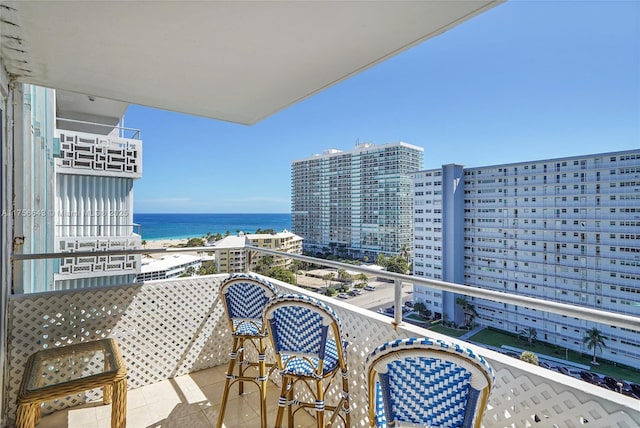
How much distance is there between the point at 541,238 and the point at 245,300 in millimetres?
11954

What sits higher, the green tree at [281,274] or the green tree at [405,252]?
the green tree at [281,274]

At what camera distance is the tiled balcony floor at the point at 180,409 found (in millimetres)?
2350

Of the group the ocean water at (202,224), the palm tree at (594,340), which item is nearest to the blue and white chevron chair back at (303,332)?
the palm tree at (594,340)

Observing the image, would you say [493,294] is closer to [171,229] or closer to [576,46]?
[576,46]

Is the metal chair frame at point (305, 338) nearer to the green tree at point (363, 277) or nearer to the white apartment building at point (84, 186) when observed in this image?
the green tree at point (363, 277)

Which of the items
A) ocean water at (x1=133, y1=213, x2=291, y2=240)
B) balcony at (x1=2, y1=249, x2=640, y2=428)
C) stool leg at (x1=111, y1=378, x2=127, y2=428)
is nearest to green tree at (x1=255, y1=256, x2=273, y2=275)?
balcony at (x1=2, y1=249, x2=640, y2=428)

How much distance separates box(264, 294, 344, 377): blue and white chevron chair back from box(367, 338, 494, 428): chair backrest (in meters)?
0.48

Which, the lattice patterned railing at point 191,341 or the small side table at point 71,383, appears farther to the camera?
the small side table at point 71,383

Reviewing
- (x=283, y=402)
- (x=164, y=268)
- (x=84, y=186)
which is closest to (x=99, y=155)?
(x=84, y=186)

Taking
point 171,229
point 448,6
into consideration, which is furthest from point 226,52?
point 171,229

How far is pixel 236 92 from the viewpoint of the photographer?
96.2 inches

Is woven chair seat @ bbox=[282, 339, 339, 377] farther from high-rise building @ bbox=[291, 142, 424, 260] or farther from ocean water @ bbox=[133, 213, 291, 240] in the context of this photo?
ocean water @ bbox=[133, 213, 291, 240]

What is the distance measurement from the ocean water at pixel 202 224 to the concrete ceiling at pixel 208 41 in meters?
32.6

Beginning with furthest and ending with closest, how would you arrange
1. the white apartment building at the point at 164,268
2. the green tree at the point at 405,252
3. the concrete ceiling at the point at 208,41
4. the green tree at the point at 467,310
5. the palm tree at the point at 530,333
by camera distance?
the green tree at the point at 405,252, the green tree at the point at 467,310, the palm tree at the point at 530,333, the white apartment building at the point at 164,268, the concrete ceiling at the point at 208,41
